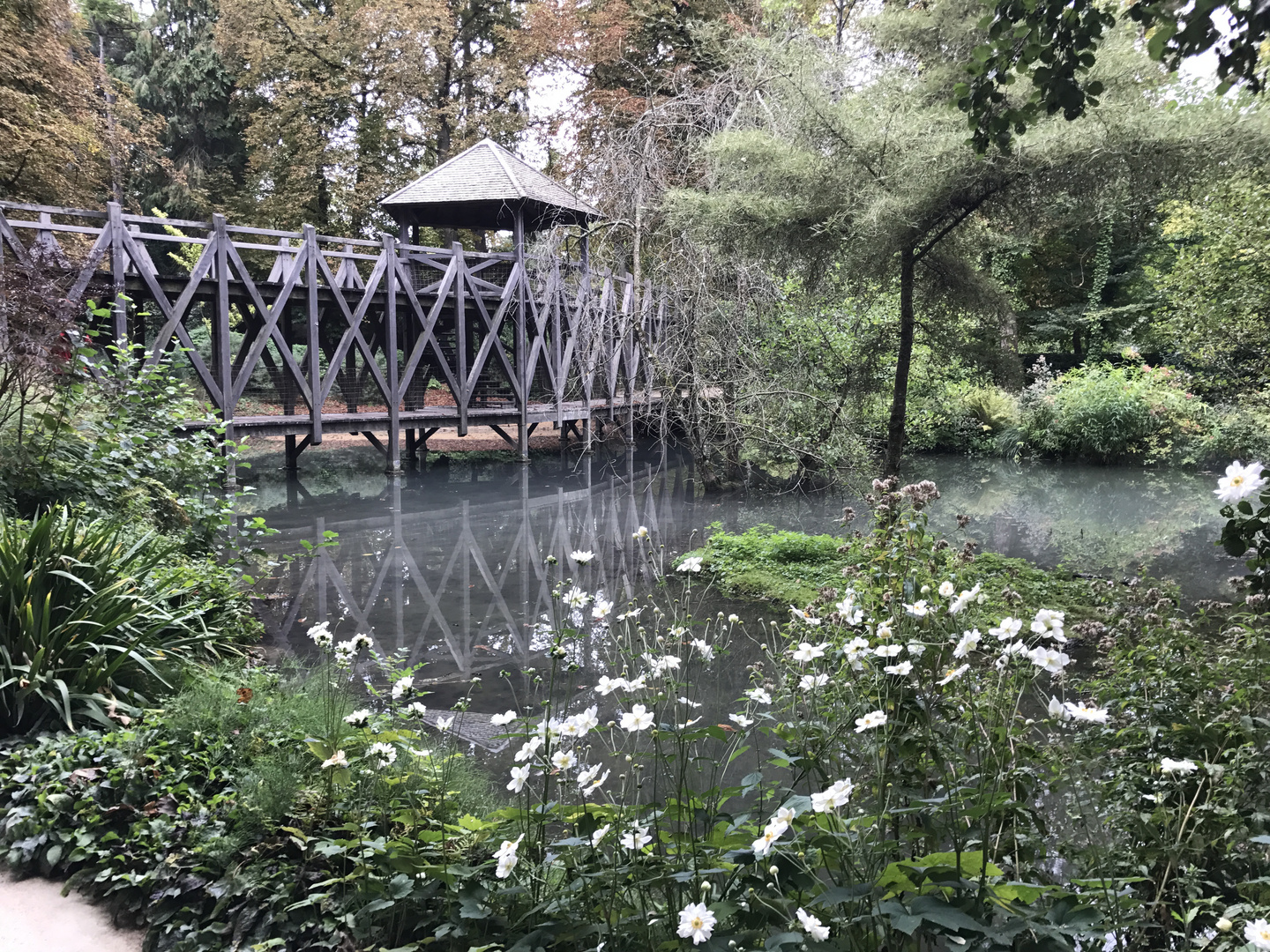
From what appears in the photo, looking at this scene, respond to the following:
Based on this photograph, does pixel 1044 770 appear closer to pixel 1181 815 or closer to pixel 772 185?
pixel 1181 815

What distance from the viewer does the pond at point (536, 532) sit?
561cm

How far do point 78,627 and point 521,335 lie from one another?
1162cm

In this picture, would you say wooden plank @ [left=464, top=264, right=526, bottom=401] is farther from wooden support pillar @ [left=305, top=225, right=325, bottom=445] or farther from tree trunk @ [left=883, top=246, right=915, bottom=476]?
tree trunk @ [left=883, top=246, right=915, bottom=476]

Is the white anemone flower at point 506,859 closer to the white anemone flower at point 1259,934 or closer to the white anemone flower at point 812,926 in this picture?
the white anemone flower at point 812,926

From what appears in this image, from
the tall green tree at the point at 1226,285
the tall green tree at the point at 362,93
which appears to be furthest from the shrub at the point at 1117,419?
the tall green tree at the point at 362,93

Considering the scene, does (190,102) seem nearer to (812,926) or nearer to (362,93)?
(362,93)

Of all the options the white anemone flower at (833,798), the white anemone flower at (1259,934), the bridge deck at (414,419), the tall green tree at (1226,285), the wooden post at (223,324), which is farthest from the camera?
the bridge deck at (414,419)

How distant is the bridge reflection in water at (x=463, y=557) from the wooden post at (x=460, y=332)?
3.51 ft

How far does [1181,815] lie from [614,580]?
523 cm

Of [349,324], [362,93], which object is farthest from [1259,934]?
[362,93]

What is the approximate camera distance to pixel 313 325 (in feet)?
37.8

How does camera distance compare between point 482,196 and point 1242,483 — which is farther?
point 482,196

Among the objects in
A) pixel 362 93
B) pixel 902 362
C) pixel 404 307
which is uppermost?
pixel 362 93

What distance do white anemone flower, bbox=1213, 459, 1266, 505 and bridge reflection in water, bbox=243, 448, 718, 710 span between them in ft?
9.18
